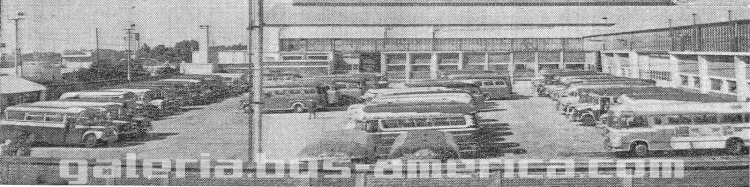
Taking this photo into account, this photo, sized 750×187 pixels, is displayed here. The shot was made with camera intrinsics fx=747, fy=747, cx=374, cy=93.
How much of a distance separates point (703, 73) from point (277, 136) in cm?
1039

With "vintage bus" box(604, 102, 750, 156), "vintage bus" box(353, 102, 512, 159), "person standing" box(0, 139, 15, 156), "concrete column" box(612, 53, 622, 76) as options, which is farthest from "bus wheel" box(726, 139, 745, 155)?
"concrete column" box(612, 53, 622, 76)

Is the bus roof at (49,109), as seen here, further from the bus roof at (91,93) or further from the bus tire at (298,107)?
the bus tire at (298,107)

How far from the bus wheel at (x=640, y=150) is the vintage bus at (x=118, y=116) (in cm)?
777

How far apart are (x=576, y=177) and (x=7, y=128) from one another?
28.6 ft

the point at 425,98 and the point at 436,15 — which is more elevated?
the point at 436,15

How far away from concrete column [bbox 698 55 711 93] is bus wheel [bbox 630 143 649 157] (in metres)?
7.39

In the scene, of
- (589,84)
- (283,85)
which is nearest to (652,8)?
(589,84)

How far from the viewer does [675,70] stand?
19.6 m

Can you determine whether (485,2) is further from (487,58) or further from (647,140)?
(647,140)

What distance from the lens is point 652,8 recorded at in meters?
33.5

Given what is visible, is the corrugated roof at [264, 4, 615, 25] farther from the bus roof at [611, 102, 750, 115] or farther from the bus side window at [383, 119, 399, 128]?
the bus roof at [611, 102, 750, 115]

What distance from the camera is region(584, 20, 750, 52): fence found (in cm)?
1499

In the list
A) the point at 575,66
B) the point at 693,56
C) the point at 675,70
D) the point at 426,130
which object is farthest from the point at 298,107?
the point at 575,66

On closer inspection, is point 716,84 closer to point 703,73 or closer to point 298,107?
point 703,73
